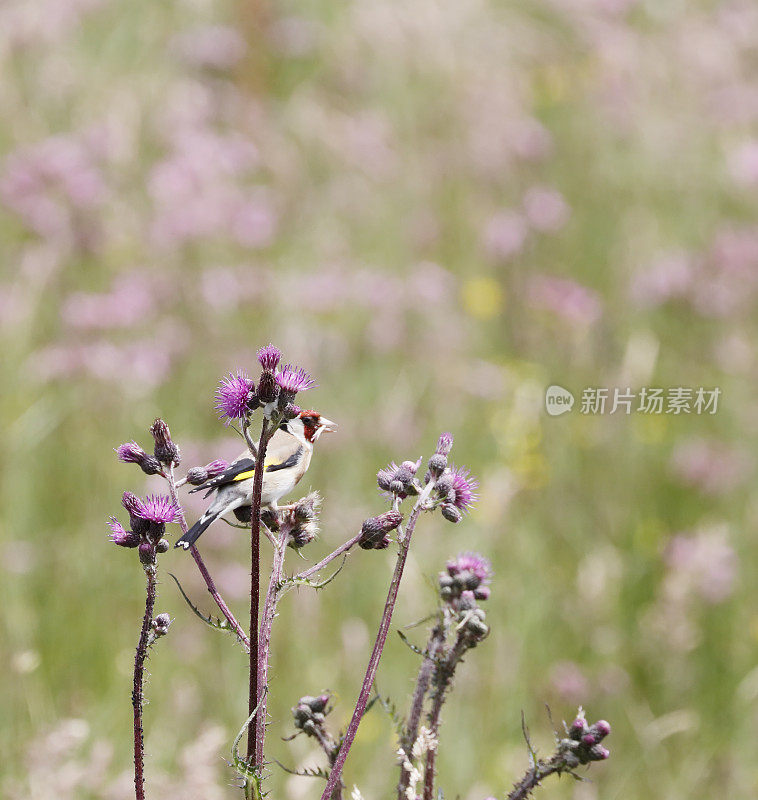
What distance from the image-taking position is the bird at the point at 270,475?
69.6 inches

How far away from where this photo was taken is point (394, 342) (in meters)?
5.86

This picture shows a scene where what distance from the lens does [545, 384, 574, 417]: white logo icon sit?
17.8 feet

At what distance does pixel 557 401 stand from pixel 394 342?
97 centimetres

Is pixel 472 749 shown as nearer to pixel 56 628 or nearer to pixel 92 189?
pixel 56 628

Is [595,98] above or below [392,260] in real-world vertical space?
above

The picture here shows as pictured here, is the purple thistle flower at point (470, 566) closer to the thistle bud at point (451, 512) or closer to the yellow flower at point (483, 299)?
the thistle bud at point (451, 512)

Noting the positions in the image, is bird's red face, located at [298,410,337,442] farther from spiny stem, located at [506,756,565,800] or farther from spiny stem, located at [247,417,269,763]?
spiny stem, located at [506,756,565,800]

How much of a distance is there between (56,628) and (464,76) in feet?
23.2

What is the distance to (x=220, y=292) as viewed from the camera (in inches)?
223

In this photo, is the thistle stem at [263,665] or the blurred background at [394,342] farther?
the blurred background at [394,342]

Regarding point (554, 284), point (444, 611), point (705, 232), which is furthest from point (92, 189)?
point (444, 611)

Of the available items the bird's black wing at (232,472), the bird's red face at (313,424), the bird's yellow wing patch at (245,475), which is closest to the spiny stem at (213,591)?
the bird's black wing at (232,472)

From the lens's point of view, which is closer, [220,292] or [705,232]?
[220,292]

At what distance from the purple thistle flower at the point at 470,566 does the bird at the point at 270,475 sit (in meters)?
0.30
